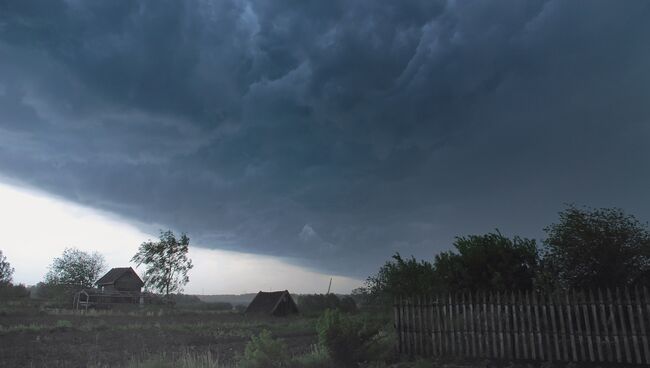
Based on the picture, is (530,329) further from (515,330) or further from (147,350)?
(147,350)

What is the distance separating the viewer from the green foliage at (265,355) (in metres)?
9.71

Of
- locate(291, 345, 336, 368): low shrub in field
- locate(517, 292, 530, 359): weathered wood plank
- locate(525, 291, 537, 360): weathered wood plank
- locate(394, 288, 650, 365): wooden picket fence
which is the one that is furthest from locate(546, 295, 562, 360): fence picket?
locate(291, 345, 336, 368): low shrub in field

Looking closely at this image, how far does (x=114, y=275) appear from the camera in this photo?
65500 mm

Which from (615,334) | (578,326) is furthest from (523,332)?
(615,334)

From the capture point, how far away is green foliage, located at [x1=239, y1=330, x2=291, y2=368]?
9.71 metres

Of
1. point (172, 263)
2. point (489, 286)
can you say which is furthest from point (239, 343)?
point (172, 263)

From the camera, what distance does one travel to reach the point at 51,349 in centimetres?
1616

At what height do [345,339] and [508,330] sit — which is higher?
[508,330]

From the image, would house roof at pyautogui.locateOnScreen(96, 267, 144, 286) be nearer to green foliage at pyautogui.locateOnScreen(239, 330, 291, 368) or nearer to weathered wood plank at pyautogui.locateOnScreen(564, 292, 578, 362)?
green foliage at pyautogui.locateOnScreen(239, 330, 291, 368)

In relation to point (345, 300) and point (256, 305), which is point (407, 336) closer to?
point (345, 300)

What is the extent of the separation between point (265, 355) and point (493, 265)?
10159 mm

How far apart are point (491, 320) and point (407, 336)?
275 centimetres

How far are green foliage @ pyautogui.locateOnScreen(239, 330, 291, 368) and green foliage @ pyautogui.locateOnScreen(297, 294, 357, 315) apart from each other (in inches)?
1526

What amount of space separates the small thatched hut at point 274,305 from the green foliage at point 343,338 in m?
40.6
